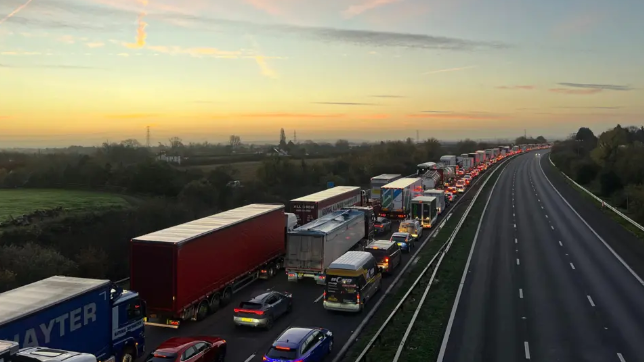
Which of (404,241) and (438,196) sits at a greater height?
(438,196)

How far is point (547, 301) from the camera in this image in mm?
23172

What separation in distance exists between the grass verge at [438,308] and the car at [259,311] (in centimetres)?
580

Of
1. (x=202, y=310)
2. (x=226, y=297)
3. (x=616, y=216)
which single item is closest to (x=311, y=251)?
(x=226, y=297)

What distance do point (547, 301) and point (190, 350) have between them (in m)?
17.2

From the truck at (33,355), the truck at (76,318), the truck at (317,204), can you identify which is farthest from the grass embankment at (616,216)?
the truck at (33,355)

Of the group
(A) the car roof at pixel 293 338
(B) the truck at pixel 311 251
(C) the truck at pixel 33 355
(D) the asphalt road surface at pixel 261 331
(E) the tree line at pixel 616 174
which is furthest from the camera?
(E) the tree line at pixel 616 174

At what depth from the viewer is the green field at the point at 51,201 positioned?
38719mm

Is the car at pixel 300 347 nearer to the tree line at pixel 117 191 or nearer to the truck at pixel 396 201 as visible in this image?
the tree line at pixel 117 191

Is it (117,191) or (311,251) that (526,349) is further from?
(117,191)

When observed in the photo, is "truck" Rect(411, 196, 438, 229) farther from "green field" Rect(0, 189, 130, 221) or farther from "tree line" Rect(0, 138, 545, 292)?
"green field" Rect(0, 189, 130, 221)

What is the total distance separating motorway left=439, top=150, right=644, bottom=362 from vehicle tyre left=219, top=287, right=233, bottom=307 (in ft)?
34.1

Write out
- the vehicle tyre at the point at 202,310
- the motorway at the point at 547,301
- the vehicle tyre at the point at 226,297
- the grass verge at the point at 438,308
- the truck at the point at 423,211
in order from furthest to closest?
the truck at the point at 423,211, the vehicle tyre at the point at 226,297, the vehicle tyre at the point at 202,310, the motorway at the point at 547,301, the grass verge at the point at 438,308

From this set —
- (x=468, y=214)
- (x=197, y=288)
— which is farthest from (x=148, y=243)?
(x=468, y=214)

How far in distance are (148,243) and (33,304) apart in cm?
635
